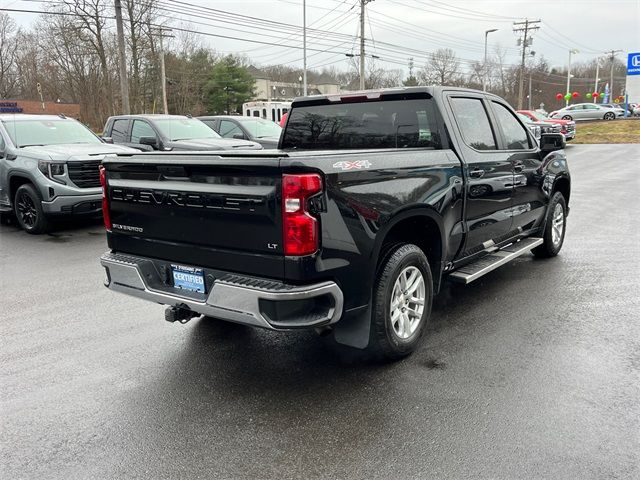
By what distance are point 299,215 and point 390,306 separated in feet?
3.71

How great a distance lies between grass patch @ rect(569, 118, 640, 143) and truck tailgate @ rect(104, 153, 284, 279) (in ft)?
99.6

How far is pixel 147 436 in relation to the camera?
122 inches

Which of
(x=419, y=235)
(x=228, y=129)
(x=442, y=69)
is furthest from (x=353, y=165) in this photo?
(x=442, y=69)

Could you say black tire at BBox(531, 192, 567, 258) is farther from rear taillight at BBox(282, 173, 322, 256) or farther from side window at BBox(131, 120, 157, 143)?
side window at BBox(131, 120, 157, 143)

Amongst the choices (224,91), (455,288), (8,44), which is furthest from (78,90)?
(455,288)

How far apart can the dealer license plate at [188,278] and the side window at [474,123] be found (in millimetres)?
2652

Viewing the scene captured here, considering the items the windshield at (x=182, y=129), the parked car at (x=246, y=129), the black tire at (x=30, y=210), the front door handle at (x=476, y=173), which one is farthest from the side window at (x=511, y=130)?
the parked car at (x=246, y=129)

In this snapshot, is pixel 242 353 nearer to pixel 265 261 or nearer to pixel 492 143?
pixel 265 261

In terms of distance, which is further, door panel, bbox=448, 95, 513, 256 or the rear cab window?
door panel, bbox=448, 95, 513, 256

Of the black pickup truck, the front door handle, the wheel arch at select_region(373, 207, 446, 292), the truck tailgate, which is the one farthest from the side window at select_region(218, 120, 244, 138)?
the wheel arch at select_region(373, 207, 446, 292)

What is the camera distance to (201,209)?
3.47m

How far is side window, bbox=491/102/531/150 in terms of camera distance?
5.54 m

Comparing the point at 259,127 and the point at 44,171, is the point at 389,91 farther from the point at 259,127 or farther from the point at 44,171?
the point at 259,127

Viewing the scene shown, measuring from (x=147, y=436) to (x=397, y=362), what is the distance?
72.8 inches
